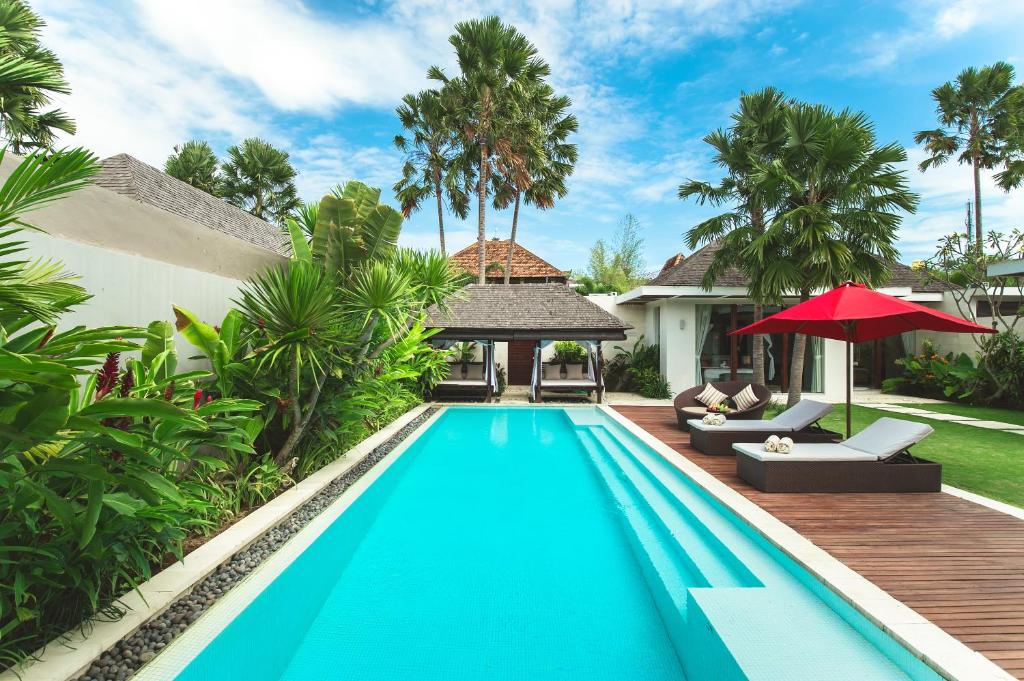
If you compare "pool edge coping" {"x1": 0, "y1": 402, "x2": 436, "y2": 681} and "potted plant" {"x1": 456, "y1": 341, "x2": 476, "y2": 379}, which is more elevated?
"potted plant" {"x1": 456, "y1": 341, "x2": 476, "y2": 379}

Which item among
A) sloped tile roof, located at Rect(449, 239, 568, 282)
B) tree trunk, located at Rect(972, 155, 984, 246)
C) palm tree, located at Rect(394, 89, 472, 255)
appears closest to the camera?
palm tree, located at Rect(394, 89, 472, 255)

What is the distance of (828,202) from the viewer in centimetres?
1221

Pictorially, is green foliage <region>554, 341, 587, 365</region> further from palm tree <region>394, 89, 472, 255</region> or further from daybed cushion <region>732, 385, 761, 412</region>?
daybed cushion <region>732, 385, 761, 412</region>

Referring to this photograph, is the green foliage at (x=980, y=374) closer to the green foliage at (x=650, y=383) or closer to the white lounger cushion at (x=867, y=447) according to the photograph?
the green foliage at (x=650, y=383)

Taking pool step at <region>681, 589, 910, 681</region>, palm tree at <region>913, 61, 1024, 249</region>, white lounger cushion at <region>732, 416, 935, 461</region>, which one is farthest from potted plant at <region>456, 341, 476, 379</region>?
palm tree at <region>913, 61, 1024, 249</region>

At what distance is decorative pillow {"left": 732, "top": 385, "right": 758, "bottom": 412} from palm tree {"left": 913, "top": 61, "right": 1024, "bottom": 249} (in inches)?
870

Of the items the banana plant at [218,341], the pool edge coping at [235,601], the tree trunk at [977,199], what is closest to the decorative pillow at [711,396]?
A: the pool edge coping at [235,601]

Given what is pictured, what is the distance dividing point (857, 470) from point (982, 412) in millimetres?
10677

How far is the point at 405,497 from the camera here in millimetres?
6719

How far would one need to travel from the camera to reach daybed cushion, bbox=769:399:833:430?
7.42 m

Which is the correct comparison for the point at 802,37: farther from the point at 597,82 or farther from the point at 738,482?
the point at 738,482

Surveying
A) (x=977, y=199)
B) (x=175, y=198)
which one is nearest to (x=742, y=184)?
(x=175, y=198)

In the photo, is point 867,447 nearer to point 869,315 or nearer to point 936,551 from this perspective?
point 869,315

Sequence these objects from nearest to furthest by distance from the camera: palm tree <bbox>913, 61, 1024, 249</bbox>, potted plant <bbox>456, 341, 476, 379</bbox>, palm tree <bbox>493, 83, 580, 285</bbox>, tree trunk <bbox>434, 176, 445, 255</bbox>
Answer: potted plant <bbox>456, 341, 476, 379</bbox>
tree trunk <bbox>434, 176, 445, 255</bbox>
palm tree <bbox>493, 83, 580, 285</bbox>
palm tree <bbox>913, 61, 1024, 249</bbox>
